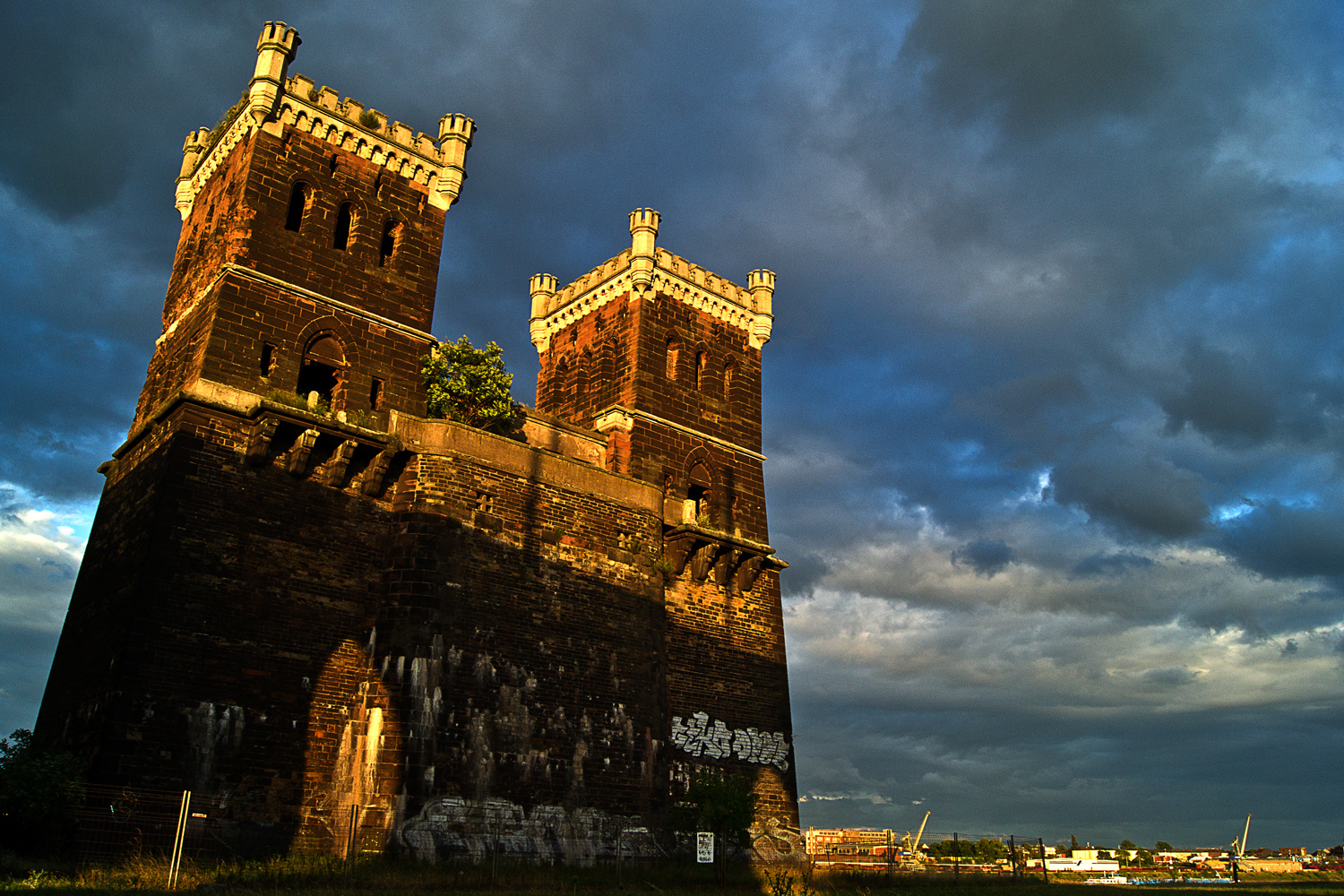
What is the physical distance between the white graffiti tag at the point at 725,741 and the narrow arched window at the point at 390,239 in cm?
1572

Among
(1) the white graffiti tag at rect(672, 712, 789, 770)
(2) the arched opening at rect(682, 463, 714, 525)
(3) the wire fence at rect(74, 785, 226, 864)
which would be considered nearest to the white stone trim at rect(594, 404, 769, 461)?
(2) the arched opening at rect(682, 463, 714, 525)

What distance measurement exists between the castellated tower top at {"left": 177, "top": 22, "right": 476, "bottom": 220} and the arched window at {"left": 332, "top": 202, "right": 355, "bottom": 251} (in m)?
1.72

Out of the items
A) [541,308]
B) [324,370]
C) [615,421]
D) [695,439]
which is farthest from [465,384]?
[541,308]

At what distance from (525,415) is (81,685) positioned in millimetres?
13753

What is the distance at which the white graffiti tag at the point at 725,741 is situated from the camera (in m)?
28.0

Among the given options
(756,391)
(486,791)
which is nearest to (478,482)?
(486,791)

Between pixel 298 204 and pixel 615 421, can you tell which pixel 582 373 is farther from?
pixel 298 204

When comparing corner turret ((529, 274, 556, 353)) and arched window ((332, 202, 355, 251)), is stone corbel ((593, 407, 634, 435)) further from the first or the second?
arched window ((332, 202, 355, 251))

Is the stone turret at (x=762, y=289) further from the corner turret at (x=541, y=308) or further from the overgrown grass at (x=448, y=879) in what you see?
the overgrown grass at (x=448, y=879)

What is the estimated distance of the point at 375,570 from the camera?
2319cm

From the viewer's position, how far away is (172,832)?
59.3 feet

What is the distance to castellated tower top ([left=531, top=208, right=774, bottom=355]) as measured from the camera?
33.7m

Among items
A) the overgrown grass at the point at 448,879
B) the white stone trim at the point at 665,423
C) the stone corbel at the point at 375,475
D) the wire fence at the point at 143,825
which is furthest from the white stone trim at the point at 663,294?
the wire fence at the point at 143,825

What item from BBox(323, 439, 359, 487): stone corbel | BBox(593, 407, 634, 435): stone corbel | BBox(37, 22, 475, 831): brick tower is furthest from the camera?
BBox(593, 407, 634, 435): stone corbel
